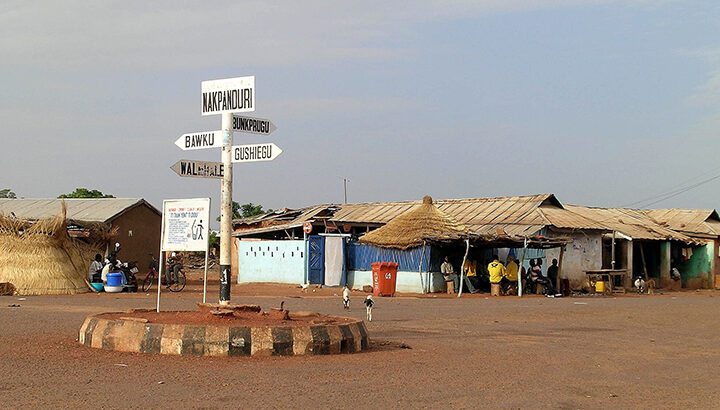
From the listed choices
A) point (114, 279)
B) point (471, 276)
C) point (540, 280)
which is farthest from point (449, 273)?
point (114, 279)

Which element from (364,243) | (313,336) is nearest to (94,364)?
(313,336)

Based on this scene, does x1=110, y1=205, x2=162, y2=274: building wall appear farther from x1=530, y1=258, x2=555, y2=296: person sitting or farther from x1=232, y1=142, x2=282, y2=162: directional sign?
x1=232, y1=142, x2=282, y2=162: directional sign

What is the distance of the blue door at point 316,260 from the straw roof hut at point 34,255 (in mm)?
9664

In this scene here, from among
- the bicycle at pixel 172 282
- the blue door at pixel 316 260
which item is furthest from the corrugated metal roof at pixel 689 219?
the bicycle at pixel 172 282

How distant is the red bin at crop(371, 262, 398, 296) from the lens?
2722cm

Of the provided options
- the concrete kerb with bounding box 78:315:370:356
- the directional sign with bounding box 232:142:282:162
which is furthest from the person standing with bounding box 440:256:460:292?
the concrete kerb with bounding box 78:315:370:356

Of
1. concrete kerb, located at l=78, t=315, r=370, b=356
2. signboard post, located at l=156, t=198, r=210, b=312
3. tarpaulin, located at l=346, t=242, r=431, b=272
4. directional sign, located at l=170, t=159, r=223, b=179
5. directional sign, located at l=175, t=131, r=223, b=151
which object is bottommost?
concrete kerb, located at l=78, t=315, r=370, b=356

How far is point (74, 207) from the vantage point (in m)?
39.5

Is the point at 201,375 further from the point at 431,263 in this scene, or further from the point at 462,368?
the point at 431,263

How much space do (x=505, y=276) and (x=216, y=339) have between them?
19128 millimetres

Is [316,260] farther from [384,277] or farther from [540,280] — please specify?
[540,280]

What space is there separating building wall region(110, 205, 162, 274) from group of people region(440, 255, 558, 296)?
16.8 m

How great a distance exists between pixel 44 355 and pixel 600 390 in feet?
22.3

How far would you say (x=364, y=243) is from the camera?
3119 cm
